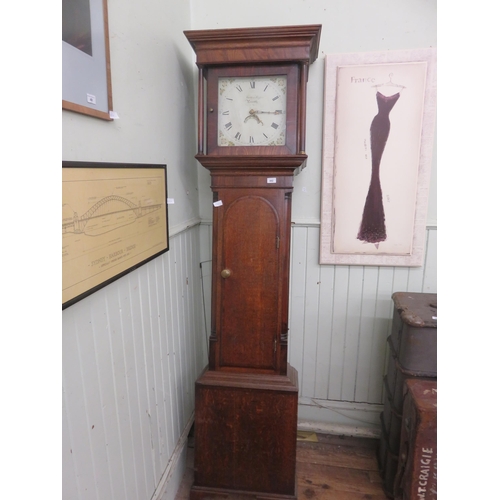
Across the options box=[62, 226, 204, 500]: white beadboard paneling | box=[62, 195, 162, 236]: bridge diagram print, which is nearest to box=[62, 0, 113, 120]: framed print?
box=[62, 195, 162, 236]: bridge diagram print

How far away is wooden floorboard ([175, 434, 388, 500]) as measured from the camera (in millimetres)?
1520

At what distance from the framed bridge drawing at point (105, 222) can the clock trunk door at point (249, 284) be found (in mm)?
313

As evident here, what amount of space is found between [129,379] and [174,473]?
2.30 feet

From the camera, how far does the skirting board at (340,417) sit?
1.84 m

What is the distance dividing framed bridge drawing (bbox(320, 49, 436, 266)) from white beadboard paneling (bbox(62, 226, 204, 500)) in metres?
0.77

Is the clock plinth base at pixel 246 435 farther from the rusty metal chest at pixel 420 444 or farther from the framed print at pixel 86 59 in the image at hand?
the framed print at pixel 86 59

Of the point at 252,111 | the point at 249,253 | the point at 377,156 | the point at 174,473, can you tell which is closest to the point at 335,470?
the point at 174,473

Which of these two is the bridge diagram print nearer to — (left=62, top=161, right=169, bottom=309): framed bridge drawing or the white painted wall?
(left=62, top=161, right=169, bottom=309): framed bridge drawing

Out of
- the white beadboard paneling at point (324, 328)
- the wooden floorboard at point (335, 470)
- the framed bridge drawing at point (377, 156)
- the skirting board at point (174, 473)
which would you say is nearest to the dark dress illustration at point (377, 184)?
the framed bridge drawing at point (377, 156)

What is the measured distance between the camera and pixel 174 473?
4.81 ft

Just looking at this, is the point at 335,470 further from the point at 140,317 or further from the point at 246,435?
the point at 140,317

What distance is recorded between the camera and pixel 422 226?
5.36ft
